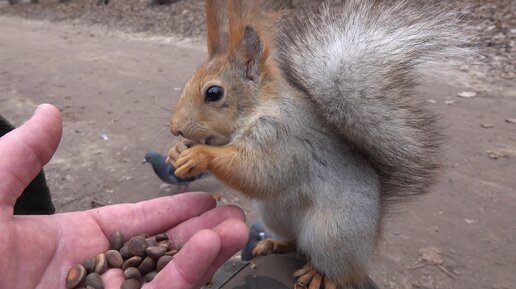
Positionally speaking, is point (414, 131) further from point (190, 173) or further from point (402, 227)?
point (402, 227)

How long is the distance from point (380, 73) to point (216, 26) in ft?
1.97

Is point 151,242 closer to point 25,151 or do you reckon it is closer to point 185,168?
point 185,168

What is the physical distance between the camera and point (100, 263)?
1.53 m

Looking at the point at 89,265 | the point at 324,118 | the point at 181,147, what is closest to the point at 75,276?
the point at 89,265

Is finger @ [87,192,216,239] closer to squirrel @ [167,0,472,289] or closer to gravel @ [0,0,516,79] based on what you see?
squirrel @ [167,0,472,289]

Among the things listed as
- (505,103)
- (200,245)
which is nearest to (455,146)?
(505,103)

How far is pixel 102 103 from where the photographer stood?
4.71 meters

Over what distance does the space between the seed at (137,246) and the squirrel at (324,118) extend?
30 centimetres

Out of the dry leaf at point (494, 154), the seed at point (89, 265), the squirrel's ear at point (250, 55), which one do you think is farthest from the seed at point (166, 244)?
the dry leaf at point (494, 154)

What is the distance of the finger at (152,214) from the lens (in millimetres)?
1642

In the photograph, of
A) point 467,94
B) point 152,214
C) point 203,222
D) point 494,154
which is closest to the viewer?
point 203,222

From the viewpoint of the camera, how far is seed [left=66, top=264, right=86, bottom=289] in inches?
56.5

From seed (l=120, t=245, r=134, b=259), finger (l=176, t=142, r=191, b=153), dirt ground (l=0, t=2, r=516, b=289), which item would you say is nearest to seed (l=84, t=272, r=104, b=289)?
seed (l=120, t=245, r=134, b=259)

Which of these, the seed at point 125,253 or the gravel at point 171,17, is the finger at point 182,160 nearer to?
the seed at point 125,253
